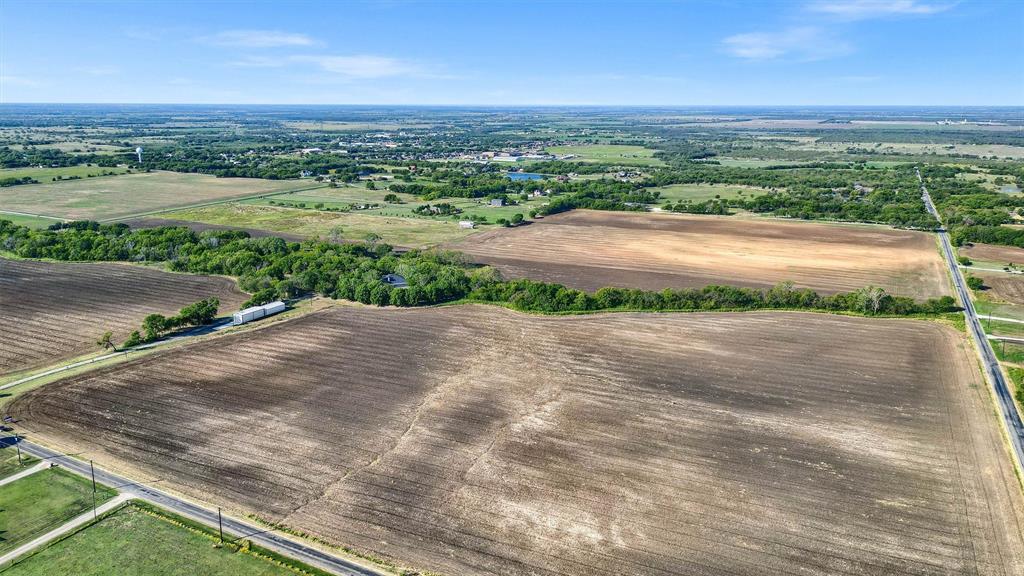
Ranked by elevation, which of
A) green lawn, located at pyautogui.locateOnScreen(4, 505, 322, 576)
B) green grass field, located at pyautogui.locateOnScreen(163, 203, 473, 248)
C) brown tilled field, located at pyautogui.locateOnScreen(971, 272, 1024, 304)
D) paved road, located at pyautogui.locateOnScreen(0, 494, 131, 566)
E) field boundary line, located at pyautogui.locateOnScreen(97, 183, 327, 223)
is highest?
field boundary line, located at pyautogui.locateOnScreen(97, 183, 327, 223)

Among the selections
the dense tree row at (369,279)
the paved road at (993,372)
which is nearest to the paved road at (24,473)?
the dense tree row at (369,279)

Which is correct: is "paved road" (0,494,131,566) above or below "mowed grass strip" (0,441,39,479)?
below

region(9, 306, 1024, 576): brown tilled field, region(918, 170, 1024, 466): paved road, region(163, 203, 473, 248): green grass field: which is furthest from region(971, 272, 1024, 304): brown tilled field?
region(163, 203, 473, 248): green grass field

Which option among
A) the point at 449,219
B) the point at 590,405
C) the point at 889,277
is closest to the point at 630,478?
the point at 590,405

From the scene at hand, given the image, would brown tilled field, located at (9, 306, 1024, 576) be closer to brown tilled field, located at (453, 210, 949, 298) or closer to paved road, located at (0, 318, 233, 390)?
paved road, located at (0, 318, 233, 390)

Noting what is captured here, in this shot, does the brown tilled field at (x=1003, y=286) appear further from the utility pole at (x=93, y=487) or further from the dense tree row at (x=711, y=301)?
the utility pole at (x=93, y=487)

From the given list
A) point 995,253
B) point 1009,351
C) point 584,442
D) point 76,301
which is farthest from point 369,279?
point 995,253
